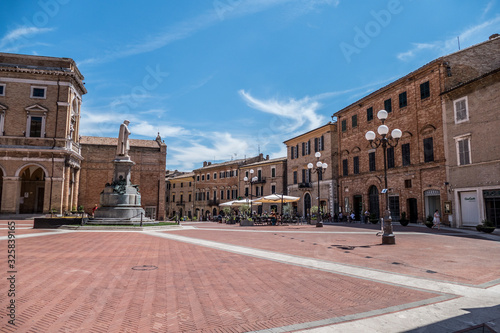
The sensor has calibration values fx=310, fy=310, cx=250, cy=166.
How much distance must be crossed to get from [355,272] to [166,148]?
43.2 meters

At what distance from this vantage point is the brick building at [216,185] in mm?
52781

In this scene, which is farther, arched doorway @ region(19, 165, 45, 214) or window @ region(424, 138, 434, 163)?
arched doorway @ region(19, 165, 45, 214)

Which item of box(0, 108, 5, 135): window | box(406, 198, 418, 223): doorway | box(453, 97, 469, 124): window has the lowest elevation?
box(406, 198, 418, 223): doorway

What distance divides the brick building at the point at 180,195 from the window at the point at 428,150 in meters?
44.7

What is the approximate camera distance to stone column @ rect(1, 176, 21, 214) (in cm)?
2788

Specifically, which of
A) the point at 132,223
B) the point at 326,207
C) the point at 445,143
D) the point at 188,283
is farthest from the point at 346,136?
the point at 188,283

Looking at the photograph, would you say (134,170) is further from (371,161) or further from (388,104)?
(388,104)

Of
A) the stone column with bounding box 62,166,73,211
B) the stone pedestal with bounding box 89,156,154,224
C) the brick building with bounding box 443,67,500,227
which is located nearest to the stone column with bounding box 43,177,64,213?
the stone column with bounding box 62,166,73,211

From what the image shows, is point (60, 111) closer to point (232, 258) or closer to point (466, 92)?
point (232, 258)

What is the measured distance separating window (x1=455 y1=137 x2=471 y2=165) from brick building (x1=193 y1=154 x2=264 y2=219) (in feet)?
110

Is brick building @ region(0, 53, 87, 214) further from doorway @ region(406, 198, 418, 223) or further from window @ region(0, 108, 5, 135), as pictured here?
doorway @ region(406, 198, 418, 223)

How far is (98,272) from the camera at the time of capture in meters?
6.18

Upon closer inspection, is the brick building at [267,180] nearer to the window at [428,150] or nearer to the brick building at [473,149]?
the window at [428,150]

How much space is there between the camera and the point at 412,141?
85.2 ft
